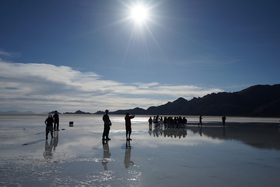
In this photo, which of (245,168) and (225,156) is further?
(225,156)

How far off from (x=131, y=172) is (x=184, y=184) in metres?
2.12

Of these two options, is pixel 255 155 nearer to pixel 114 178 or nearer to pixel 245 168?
pixel 245 168

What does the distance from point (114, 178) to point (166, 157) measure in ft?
15.0

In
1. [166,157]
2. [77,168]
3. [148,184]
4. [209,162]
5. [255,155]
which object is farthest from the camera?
[255,155]

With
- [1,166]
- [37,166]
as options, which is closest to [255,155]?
[37,166]

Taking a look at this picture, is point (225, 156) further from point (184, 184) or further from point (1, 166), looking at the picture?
point (1, 166)

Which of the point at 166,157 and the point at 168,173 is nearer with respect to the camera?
the point at 168,173

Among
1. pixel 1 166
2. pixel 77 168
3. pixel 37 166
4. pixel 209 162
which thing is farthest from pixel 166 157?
pixel 1 166

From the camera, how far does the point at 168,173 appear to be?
30.9 ft

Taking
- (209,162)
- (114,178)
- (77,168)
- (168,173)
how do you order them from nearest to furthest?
(114,178), (168,173), (77,168), (209,162)

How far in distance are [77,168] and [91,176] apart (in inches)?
54.0

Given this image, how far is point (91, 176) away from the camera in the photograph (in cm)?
884

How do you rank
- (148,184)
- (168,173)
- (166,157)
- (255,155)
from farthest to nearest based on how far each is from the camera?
1. (255,155)
2. (166,157)
3. (168,173)
4. (148,184)

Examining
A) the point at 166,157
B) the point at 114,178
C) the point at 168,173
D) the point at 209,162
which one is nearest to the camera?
the point at 114,178
